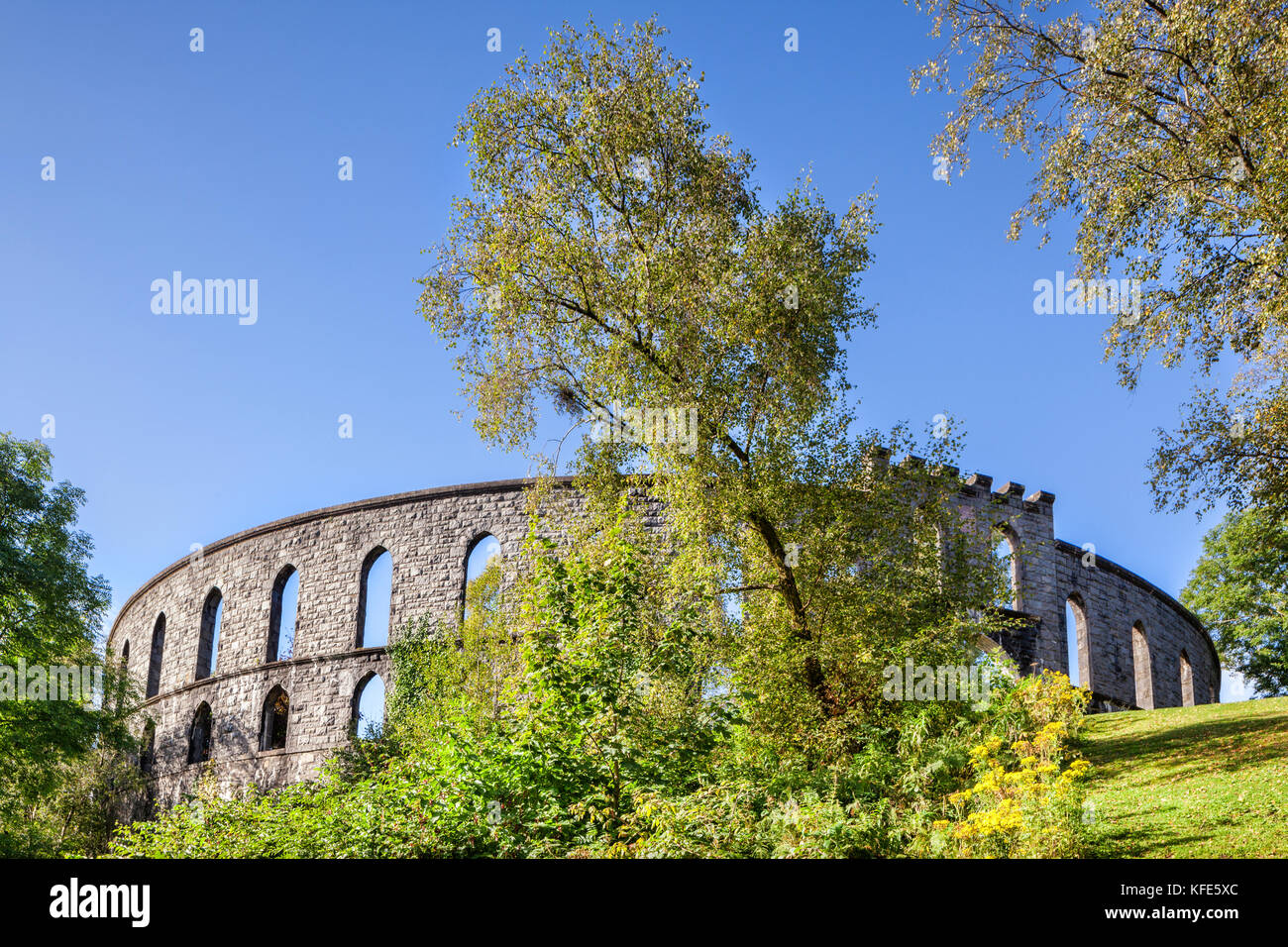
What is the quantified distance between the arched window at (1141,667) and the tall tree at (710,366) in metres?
18.6

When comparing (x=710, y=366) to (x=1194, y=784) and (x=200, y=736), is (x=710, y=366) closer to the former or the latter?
(x=1194, y=784)

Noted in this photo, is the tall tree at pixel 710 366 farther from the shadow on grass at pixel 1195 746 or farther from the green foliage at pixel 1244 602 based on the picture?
the green foliage at pixel 1244 602

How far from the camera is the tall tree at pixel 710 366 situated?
13484 millimetres

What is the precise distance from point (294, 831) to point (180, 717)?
84.6 ft

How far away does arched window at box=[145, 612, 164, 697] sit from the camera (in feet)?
110

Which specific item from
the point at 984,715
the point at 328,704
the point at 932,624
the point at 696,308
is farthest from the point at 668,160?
the point at 328,704

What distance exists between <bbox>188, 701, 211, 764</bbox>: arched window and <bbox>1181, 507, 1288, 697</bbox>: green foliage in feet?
118

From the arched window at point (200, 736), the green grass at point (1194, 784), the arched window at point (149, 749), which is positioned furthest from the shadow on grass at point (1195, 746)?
the arched window at point (149, 749)

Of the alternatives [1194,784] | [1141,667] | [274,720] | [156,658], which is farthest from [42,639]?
[1141,667]

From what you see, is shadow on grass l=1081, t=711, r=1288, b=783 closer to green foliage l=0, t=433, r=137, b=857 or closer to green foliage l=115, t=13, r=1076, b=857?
green foliage l=115, t=13, r=1076, b=857

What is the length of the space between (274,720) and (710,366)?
2132 cm

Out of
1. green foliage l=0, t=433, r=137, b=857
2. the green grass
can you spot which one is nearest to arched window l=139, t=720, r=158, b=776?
green foliage l=0, t=433, r=137, b=857

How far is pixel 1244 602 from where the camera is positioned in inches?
1379

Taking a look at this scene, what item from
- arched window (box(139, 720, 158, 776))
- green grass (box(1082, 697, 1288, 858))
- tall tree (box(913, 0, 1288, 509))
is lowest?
arched window (box(139, 720, 158, 776))
